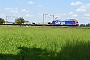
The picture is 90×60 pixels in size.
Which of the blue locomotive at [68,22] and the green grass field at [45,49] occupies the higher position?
the blue locomotive at [68,22]

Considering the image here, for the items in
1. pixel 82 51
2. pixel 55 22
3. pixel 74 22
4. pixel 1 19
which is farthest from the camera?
pixel 1 19

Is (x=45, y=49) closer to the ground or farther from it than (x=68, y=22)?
closer to the ground

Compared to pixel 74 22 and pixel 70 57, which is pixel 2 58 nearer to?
pixel 70 57

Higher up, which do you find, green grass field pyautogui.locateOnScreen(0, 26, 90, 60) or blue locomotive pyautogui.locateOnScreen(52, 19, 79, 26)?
blue locomotive pyautogui.locateOnScreen(52, 19, 79, 26)

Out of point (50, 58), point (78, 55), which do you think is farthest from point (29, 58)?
point (78, 55)

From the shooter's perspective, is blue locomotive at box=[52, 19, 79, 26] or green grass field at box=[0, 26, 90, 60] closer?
green grass field at box=[0, 26, 90, 60]

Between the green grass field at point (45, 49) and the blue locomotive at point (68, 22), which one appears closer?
the green grass field at point (45, 49)

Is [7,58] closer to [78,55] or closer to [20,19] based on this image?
[78,55]

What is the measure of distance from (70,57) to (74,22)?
347ft

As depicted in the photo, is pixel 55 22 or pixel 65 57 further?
pixel 55 22

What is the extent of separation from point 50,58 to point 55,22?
379 ft

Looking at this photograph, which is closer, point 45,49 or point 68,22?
point 45,49

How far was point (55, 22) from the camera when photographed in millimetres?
127938

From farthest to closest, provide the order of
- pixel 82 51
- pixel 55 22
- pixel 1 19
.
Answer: pixel 1 19, pixel 55 22, pixel 82 51
